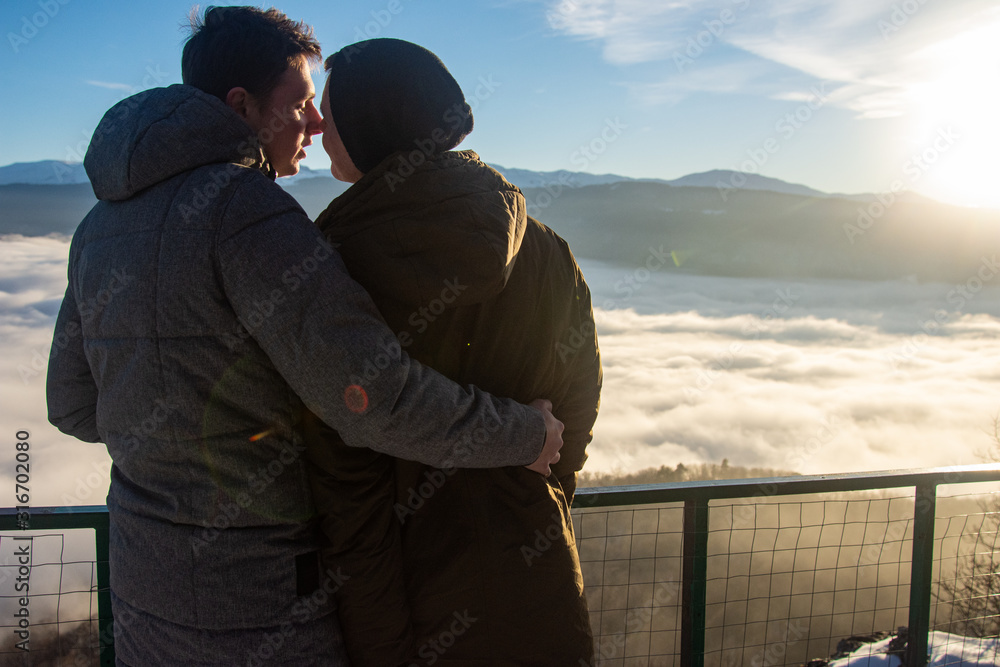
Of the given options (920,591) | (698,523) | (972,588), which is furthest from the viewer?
(972,588)

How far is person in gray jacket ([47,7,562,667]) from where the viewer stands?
1106mm

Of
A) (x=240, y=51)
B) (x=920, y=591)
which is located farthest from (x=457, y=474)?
(x=920, y=591)

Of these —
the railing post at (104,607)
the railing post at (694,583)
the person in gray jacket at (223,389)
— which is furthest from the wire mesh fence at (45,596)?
the railing post at (694,583)

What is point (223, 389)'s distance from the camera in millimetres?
1154

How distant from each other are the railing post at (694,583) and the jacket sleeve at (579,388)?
3.31 ft

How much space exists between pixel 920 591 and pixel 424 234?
2.75m

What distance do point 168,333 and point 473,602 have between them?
0.70 m

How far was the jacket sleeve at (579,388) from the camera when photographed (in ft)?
4.77

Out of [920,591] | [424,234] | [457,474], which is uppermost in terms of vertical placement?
[424,234]

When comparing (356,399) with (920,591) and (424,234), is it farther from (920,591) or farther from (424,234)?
(920,591)

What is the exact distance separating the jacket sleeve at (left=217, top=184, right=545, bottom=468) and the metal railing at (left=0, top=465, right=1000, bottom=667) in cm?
99

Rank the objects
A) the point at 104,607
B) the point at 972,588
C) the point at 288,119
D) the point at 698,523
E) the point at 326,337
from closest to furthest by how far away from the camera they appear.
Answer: the point at 326,337 → the point at 288,119 → the point at 104,607 → the point at 698,523 → the point at 972,588

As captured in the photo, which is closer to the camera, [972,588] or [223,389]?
[223,389]

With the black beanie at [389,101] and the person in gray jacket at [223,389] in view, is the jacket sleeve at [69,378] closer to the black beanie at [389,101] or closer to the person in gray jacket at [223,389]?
the person in gray jacket at [223,389]
